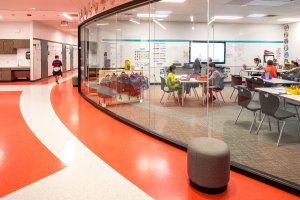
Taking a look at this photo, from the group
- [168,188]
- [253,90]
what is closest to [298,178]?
[168,188]

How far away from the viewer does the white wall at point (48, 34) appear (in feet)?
51.8

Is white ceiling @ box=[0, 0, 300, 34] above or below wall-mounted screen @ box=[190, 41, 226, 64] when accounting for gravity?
above

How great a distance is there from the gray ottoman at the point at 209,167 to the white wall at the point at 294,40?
234 centimetres

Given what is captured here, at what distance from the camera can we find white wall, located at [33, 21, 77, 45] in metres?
15.8

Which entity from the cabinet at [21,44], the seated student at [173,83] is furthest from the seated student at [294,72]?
the cabinet at [21,44]

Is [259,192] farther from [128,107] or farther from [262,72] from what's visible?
[128,107]

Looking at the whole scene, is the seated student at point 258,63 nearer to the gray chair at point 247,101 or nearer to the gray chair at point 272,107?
the gray chair at point 247,101

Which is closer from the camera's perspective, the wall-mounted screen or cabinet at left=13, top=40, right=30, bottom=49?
the wall-mounted screen

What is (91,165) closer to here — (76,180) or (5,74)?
(76,180)

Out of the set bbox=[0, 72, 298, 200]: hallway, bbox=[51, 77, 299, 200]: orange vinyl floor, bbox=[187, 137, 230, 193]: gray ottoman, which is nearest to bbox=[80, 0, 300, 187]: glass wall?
bbox=[51, 77, 299, 200]: orange vinyl floor

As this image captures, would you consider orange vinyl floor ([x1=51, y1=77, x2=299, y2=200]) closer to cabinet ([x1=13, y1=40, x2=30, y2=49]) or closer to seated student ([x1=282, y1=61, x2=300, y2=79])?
seated student ([x1=282, y1=61, x2=300, y2=79])

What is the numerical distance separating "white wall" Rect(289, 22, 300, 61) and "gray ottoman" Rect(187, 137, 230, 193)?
7.69ft

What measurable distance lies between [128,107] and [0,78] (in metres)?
10.3

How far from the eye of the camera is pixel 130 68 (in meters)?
8.59
